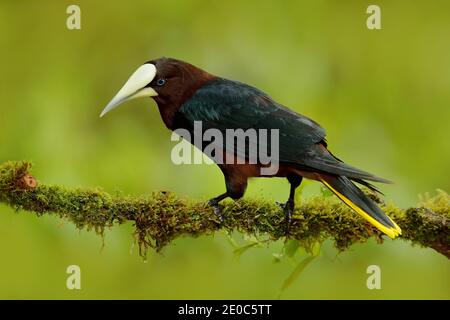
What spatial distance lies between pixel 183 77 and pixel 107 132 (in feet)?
4.58

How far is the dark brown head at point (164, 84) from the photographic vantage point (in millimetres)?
3676

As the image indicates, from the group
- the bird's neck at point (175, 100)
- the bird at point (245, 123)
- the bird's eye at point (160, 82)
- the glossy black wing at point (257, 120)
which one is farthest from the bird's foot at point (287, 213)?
the bird's eye at point (160, 82)

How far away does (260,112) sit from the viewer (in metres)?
3.58

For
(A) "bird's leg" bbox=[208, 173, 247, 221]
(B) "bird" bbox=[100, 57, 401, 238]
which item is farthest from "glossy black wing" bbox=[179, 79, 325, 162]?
(A) "bird's leg" bbox=[208, 173, 247, 221]

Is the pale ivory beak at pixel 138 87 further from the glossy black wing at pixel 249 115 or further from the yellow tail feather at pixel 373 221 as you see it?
the yellow tail feather at pixel 373 221

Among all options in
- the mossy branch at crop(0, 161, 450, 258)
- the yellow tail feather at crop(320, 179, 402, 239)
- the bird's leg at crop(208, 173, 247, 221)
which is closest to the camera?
the yellow tail feather at crop(320, 179, 402, 239)

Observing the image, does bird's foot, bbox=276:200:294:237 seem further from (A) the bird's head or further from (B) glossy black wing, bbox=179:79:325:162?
(A) the bird's head

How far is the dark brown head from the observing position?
12.1 ft

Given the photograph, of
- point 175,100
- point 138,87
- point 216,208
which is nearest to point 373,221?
point 216,208

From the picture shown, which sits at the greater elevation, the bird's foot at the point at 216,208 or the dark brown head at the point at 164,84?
the dark brown head at the point at 164,84

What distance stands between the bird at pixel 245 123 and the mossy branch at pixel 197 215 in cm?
7

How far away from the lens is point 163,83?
3.74 m

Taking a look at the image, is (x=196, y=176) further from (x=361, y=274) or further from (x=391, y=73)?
(x=391, y=73)

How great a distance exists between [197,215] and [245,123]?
51cm
